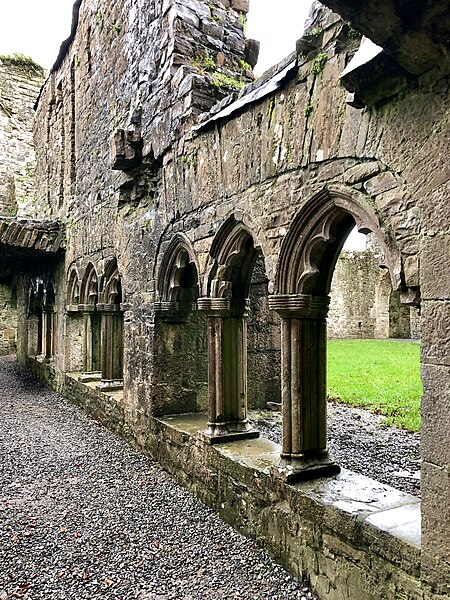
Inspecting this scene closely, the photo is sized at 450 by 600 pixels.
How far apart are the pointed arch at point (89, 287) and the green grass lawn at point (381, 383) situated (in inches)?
155

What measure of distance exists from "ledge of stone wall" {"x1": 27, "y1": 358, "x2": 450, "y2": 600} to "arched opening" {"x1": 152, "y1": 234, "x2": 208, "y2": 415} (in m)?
0.78

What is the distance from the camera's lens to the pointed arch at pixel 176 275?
516 cm

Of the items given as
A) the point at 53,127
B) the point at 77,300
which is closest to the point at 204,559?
the point at 77,300

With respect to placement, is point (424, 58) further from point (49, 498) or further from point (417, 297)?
point (49, 498)

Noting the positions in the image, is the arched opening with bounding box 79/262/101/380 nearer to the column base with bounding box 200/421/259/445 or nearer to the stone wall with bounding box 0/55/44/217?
the column base with bounding box 200/421/259/445

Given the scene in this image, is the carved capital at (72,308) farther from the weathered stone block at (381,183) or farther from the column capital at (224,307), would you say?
the weathered stone block at (381,183)

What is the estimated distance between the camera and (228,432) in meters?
4.34

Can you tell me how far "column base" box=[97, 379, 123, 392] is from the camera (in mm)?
7367

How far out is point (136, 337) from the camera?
596cm

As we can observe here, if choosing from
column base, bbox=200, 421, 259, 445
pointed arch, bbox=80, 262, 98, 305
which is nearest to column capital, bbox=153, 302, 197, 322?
column base, bbox=200, 421, 259, 445

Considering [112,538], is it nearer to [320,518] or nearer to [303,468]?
[303,468]

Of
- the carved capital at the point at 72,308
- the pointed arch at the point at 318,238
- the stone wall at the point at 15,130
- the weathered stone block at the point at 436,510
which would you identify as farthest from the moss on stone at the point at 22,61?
the weathered stone block at the point at 436,510

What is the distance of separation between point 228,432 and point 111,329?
3.70m

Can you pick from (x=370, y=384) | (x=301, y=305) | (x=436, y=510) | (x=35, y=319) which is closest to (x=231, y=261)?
(x=301, y=305)
